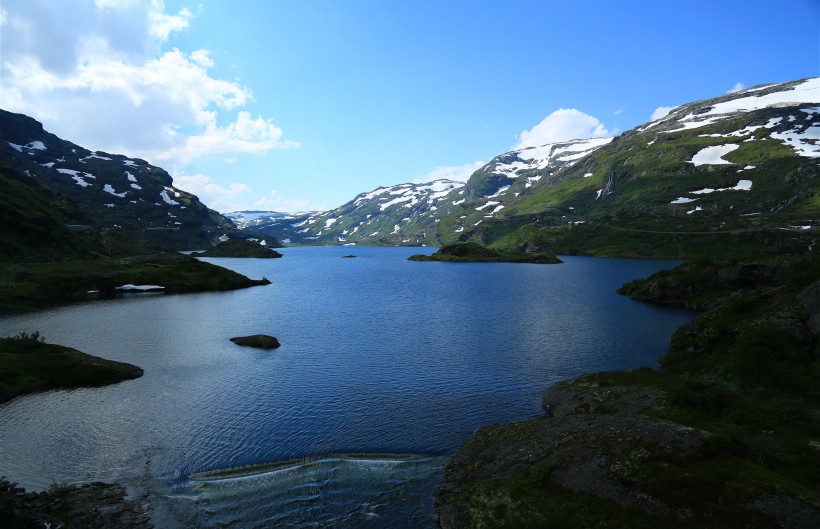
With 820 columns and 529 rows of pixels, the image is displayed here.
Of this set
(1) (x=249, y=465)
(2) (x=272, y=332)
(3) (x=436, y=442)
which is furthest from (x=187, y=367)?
(3) (x=436, y=442)

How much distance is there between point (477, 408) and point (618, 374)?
63.0 feet

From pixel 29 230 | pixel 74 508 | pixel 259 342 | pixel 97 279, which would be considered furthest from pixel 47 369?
pixel 29 230

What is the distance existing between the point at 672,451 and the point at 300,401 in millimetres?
37273

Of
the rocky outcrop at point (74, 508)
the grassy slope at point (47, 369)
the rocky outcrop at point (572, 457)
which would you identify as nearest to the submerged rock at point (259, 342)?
the grassy slope at point (47, 369)

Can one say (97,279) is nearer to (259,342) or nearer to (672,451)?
(259,342)

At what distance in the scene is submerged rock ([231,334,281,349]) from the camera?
75250 millimetres

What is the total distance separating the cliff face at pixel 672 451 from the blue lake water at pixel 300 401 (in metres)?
4.68

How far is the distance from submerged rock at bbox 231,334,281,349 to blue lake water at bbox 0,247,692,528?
7.10 ft

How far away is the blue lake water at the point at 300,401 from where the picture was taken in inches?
1261

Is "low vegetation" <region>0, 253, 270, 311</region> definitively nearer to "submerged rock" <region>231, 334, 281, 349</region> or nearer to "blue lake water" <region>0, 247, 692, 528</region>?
"blue lake water" <region>0, 247, 692, 528</region>

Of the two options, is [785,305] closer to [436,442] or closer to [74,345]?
[436,442]

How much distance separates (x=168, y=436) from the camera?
135 ft

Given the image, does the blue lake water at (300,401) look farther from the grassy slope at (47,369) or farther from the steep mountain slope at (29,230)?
the steep mountain slope at (29,230)

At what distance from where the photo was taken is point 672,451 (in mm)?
26672
